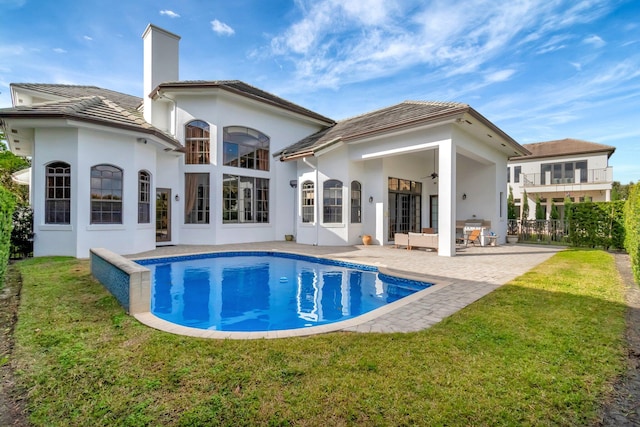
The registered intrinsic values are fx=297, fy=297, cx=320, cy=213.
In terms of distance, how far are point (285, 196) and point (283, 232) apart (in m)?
2.02

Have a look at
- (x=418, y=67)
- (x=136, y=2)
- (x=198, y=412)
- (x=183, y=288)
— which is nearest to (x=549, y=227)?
(x=418, y=67)

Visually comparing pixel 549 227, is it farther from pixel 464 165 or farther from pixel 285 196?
pixel 285 196

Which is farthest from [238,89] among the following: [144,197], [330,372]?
[330,372]

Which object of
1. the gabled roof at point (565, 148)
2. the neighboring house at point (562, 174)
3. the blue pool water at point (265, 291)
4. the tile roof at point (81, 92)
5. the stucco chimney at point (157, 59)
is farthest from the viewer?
the gabled roof at point (565, 148)

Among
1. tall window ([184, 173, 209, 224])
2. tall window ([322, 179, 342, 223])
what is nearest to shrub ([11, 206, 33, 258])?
tall window ([184, 173, 209, 224])

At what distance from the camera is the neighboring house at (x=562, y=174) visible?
26969mm

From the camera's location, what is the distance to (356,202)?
14.9 meters

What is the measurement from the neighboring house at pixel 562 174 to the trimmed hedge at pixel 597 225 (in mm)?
15612

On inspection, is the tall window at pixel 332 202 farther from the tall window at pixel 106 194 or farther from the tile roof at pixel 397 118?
the tall window at pixel 106 194

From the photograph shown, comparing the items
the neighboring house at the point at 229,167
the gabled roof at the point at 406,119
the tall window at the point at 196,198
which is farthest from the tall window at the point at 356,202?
the tall window at the point at 196,198

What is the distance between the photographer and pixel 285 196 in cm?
1662

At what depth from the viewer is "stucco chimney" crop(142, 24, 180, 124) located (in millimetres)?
15055

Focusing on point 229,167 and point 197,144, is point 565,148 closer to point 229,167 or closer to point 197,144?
point 229,167

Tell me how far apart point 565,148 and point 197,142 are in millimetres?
34728
